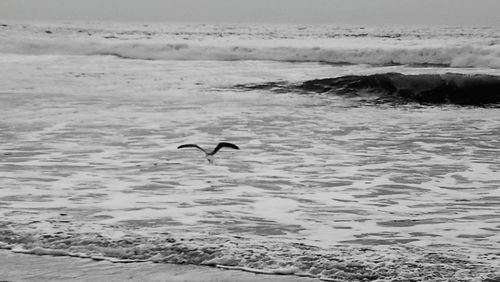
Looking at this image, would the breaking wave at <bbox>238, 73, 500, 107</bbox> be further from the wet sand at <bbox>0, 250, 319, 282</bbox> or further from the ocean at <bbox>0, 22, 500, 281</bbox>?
the wet sand at <bbox>0, 250, 319, 282</bbox>

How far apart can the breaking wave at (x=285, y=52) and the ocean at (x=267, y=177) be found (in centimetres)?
913

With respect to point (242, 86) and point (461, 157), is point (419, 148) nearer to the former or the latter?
point (461, 157)

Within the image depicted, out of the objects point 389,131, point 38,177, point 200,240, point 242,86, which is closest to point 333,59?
point 242,86

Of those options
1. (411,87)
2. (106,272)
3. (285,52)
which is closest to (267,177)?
(106,272)

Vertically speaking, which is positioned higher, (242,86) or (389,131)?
(242,86)

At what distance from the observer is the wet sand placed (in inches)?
152

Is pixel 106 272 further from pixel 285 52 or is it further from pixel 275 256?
pixel 285 52

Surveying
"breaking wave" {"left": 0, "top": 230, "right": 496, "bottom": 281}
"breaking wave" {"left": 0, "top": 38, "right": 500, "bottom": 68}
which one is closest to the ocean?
"breaking wave" {"left": 0, "top": 230, "right": 496, "bottom": 281}

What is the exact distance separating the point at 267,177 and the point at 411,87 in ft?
35.6

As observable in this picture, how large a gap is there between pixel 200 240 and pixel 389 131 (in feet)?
21.8

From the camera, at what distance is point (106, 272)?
397 centimetres

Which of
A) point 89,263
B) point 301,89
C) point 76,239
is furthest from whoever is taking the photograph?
point 301,89

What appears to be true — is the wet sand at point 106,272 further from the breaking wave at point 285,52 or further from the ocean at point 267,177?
the breaking wave at point 285,52

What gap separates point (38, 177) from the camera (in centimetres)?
688
